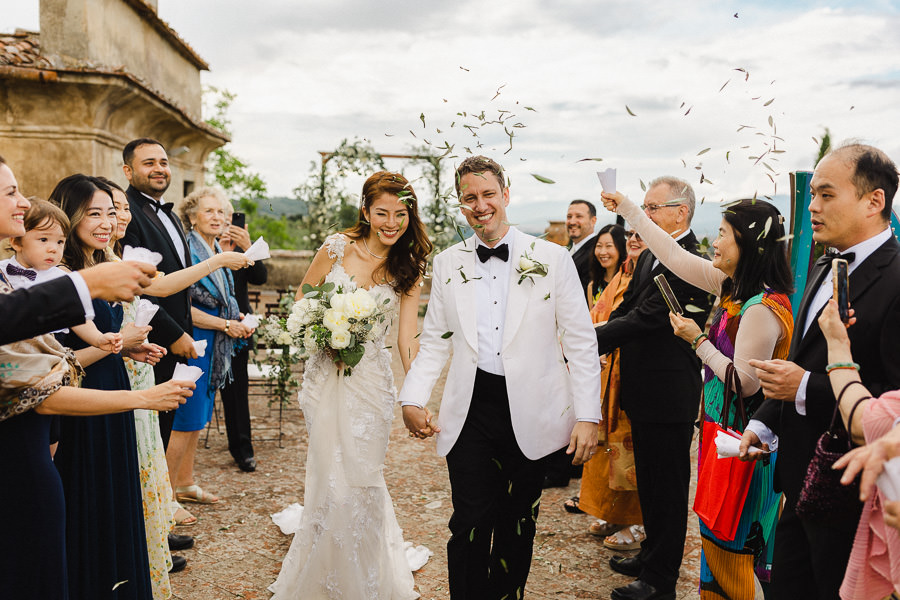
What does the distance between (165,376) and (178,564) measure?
1.25m

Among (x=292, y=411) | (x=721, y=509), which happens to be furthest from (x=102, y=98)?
(x=721, y=509)

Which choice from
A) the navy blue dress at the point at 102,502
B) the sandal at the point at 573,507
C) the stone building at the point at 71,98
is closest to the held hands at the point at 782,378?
the navy blue dress at the point at 102,502

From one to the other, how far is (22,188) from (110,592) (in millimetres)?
7065

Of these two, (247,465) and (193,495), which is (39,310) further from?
(247,465)

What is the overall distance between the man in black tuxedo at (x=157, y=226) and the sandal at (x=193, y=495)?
0.95m

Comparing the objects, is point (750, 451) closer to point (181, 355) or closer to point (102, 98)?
point (181, 355)

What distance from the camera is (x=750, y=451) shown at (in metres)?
2.78

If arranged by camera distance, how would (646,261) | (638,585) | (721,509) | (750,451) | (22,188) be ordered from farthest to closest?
(22,188), (646,261), (638,585), (721,509), (750,451)

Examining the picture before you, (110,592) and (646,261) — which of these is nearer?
(110,592)

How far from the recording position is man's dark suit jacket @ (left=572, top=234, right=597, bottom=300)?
6.50 meters

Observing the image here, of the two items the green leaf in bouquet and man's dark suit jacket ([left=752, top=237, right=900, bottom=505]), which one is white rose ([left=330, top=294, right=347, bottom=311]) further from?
man's dark suit jacket ([left=752, top=237, right=900, bottom=505])

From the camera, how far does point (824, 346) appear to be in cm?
245

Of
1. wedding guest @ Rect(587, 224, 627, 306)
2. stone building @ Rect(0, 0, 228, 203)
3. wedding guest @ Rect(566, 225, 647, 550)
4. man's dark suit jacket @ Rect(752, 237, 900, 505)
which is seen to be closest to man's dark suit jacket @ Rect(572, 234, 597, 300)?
wedding guest @ Rect(587, 224, 627, 306)

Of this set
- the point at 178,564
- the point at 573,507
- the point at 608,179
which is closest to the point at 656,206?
the point at 608,179
